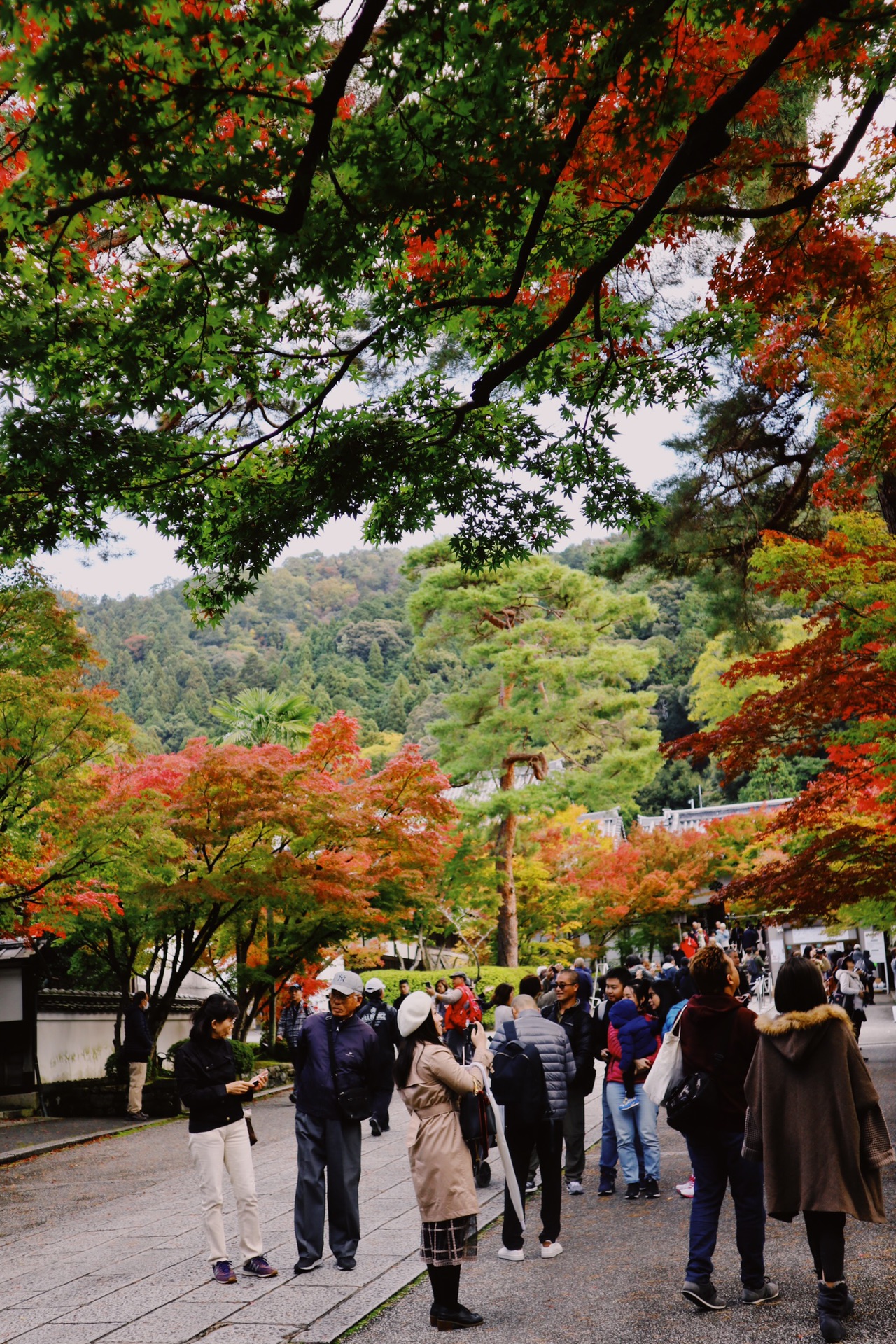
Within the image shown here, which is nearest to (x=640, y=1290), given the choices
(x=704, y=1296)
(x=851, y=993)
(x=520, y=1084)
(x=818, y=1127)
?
(x=704, y=1296)

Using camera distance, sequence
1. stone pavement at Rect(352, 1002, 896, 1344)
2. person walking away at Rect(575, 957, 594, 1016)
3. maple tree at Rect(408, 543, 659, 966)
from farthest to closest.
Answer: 1. maple tree at Rect(408, 543, 659, 966)
2. person walking away at Rect(575, 957, 594, 1016)
3. stone pavement at Rect(352, 1002, 896, 1344)

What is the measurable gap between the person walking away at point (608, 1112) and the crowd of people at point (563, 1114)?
0.02 m

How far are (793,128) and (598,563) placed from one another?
20.6ft

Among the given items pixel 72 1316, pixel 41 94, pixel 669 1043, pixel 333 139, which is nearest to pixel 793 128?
pixel 333 139

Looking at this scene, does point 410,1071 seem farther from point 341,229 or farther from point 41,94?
point 41,94

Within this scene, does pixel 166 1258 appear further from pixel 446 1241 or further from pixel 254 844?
Answer: pixel 254 844

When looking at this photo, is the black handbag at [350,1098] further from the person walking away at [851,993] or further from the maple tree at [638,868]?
the maple tree at [638,868]

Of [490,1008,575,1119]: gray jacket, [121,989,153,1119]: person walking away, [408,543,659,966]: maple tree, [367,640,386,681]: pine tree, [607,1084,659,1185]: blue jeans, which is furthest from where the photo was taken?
[367,640,386,681]: pine tree

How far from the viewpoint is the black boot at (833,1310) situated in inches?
177

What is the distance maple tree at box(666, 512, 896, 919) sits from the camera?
8789 millimetres

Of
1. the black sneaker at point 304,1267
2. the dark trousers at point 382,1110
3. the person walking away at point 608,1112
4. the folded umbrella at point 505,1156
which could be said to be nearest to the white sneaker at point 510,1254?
the folded umbrella at point 505,1156

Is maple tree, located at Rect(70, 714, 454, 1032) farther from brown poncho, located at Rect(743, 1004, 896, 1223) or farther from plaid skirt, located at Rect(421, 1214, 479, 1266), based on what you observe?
brown poncho, located at Rect(743, 1004, 896, 1223)

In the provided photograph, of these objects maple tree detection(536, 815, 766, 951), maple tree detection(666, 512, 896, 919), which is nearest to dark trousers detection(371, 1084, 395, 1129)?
maple tree detection(666, 512, 896, 919)

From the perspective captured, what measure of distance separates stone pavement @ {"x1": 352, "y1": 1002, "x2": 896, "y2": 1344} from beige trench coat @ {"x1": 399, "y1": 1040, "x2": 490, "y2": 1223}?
21.3 inches
